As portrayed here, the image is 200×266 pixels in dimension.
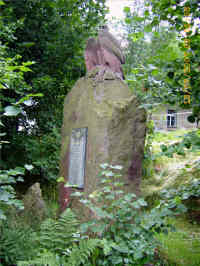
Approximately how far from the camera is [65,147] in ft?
12.7

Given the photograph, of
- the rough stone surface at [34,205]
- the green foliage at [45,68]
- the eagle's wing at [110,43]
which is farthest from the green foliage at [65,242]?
the green foliage at [45,68]

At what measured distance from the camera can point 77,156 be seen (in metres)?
3.44

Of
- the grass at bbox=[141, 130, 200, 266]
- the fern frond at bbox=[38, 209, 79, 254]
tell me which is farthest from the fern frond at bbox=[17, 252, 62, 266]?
the grass at bbox=[141, 130, 200, 266]

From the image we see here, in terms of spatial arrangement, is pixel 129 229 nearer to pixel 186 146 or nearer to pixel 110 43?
pixel 186 146

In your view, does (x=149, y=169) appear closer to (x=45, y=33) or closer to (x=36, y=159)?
(x=36, y=159)

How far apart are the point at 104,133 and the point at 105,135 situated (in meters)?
0.03

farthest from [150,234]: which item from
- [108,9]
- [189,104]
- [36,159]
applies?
[108,9]

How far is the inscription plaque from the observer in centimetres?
331

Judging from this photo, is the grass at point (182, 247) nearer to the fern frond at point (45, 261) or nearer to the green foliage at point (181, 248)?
the green foliage at point (181, 248)

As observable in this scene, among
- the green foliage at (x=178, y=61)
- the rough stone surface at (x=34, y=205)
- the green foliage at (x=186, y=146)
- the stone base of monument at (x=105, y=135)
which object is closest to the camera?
the green foliage at (x=186, y=146)

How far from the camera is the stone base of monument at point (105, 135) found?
10.2 ft

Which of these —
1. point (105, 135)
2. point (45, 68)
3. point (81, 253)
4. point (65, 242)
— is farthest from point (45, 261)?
point (45, 68)

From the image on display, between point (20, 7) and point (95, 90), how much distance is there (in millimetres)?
3661

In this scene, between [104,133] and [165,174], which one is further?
[165,174]
